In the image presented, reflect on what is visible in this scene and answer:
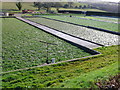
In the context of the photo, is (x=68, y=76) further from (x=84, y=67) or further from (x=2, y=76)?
(x=2, y=76)

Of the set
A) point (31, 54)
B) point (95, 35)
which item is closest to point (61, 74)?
point (31, 54)

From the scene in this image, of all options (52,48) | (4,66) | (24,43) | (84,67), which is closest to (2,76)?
(4,66)

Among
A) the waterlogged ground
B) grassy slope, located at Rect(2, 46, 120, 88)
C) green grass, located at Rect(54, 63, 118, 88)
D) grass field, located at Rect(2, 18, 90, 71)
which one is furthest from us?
the waterlogged ground

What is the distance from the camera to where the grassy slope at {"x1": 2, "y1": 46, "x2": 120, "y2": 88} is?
5.64 meters

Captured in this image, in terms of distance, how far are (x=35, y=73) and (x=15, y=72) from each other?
0.82 m

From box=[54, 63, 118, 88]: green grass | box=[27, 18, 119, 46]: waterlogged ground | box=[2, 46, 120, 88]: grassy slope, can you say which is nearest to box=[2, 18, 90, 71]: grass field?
box=[2, 46, 120, 88]: grassy slope

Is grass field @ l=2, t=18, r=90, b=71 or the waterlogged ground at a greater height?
the waterlogged ground

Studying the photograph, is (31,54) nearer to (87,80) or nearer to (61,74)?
(61,74)

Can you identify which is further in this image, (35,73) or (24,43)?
(24,43)

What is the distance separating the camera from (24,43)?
11.6 m

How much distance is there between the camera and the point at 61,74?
6520mm

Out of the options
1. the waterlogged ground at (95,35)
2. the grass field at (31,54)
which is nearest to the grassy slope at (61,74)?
the grass field at (31,54)

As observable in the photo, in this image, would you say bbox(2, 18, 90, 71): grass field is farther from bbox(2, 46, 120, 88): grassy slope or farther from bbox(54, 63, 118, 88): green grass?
bbox(54, 63, 118, 88): green grass

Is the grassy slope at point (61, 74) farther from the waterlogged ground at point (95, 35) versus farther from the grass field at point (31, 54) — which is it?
the waterlogged ground at point (95, 35)
